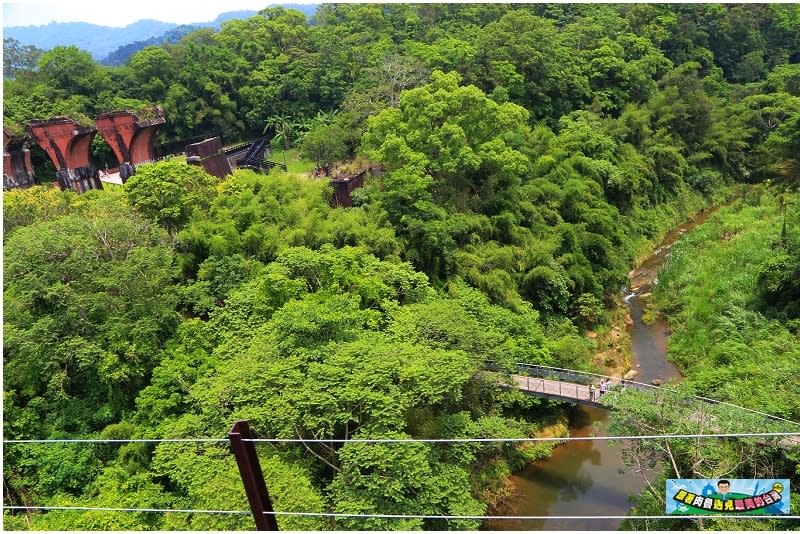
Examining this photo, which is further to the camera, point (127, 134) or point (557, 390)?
point (127, 134)

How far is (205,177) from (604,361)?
1507 centimetres

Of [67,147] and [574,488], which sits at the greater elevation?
[67,147]

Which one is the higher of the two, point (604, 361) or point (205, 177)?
point (205, 177)

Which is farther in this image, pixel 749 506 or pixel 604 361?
pixel 604 361

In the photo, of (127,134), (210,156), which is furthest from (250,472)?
(127,134)

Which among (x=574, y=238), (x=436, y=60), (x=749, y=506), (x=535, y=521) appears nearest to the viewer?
(x=749, y=506)

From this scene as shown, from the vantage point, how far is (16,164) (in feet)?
74.4

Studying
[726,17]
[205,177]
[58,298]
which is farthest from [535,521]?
[726,17]

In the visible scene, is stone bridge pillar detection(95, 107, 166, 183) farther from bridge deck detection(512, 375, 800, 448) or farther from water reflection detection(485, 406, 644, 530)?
water reflection detection(485, 406, 644, 530)

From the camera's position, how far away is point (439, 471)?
11.5 metres

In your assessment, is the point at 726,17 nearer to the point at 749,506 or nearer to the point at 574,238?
the point at 574,238
